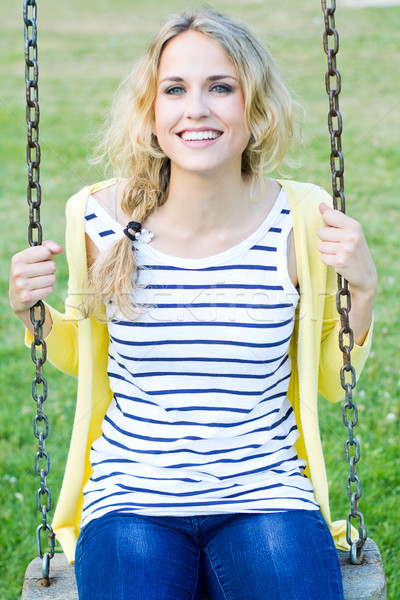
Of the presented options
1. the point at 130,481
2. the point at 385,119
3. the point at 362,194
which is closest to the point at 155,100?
the point at 130,481

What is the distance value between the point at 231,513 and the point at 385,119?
294 inches

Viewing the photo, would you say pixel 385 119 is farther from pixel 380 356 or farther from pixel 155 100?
pixel 155 100

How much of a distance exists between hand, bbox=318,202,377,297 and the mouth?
373mm

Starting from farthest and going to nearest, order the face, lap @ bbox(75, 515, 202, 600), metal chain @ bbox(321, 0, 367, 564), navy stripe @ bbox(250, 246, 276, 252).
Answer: navy stripe @ bbox(250, 246, 276, 252)
the face
metal chain @ bbox(321, 0, 367, 564)
lap @ bbox(75, 515, 202, 600)

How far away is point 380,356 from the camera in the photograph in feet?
14.7

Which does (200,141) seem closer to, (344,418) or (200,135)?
(200,135)

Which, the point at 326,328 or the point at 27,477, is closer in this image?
the point at 326,328

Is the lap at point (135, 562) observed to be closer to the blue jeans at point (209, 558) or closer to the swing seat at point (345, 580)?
the blue jeans at point (209, 558)

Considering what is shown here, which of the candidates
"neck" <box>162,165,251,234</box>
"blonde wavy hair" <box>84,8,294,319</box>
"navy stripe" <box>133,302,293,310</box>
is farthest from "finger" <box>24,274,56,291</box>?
"neck" <box>162,165,251,234</box>

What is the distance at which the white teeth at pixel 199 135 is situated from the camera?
2.14 meters

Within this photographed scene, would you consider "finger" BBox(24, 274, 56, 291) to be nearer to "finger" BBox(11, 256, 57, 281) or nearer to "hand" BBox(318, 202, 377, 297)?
"finger" BBox(11, 256, 57, 281)

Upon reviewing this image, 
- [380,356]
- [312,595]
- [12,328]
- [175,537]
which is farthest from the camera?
[12,328]

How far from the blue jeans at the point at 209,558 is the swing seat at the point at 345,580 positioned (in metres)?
0.12

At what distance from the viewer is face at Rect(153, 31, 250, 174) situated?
215 centimetres
